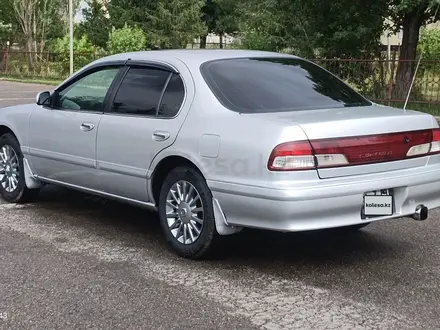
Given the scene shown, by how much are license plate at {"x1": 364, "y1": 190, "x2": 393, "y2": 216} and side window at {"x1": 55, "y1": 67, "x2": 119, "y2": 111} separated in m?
2.48

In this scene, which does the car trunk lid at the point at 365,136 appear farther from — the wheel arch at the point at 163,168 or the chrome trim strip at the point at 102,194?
the chrome trim strip at the point at 102,194

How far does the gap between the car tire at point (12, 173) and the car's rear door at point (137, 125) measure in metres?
1.38

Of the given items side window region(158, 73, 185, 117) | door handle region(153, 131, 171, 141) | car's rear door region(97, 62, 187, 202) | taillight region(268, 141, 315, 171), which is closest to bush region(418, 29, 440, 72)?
car's rear door region(97, 62, 187, 202)

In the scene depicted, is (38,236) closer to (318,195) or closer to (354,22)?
(318,195)

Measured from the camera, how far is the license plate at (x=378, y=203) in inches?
186

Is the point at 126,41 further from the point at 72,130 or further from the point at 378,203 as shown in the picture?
the point at 378,203

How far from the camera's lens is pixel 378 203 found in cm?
477

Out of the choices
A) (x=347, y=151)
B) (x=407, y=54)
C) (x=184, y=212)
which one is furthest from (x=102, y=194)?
(x=407, y=54)

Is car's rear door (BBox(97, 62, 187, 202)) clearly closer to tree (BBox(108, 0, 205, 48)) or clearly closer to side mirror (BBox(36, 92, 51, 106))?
side mirror (BBox(36, 92, 51, 106))

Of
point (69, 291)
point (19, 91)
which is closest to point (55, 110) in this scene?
point (69, 291)

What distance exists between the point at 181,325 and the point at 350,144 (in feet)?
5.55

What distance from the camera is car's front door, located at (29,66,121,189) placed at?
19.6 ft

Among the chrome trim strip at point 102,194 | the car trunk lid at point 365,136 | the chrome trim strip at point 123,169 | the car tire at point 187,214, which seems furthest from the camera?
the chrome trim strip at point 102,194


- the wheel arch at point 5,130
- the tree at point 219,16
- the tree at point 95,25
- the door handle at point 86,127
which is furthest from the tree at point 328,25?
the tree at point 219,16
